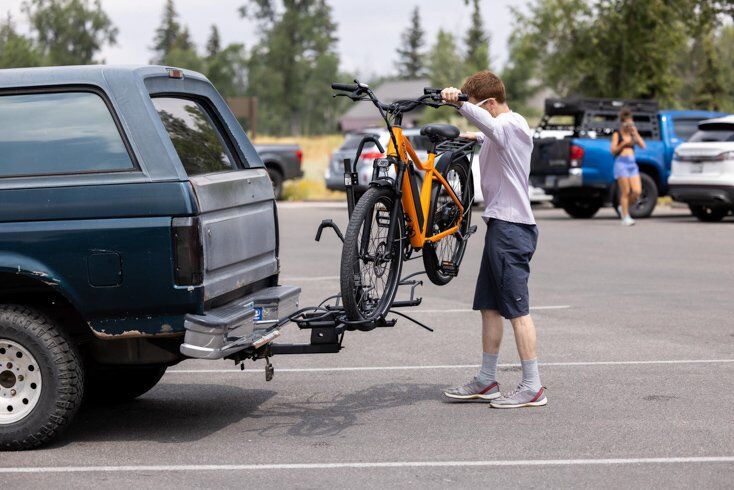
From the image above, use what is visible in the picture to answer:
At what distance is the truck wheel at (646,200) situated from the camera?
→ 23.0m

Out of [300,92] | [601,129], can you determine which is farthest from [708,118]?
[300,92]

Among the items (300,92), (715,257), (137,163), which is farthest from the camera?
(300,92)

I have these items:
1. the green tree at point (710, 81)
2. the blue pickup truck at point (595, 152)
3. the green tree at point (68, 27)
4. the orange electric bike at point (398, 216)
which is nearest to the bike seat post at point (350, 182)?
the orange electric bike at point (398, 216)

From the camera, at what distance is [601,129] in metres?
23.5

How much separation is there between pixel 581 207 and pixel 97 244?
61.8 feet

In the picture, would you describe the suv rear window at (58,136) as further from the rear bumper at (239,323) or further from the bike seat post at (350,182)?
the bike seat post at (350,182)

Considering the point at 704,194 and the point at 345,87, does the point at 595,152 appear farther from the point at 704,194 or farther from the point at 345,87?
the point at 345,87

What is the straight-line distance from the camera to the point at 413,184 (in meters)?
7.45

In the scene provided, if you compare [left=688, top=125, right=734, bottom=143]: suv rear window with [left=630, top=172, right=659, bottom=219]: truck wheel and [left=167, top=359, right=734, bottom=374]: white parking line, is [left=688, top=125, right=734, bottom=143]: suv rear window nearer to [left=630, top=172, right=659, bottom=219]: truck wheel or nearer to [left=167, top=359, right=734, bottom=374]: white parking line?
[left=630, top=172, right=659, bottom=219]: truck wheel

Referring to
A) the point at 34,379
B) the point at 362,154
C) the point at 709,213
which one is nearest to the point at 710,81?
the point at 362,154

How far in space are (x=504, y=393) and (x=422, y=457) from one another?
1789 mm

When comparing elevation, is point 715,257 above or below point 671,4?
below

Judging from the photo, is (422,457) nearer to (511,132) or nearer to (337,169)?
(511,132)

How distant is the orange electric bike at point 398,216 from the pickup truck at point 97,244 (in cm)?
66
